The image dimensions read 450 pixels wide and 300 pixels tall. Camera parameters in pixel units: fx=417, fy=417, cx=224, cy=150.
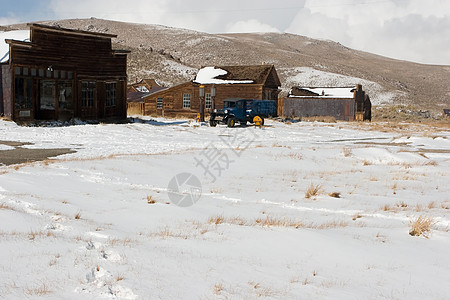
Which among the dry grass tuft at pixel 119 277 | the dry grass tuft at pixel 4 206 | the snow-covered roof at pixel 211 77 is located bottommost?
the dry grass tuft at pixel 119 277

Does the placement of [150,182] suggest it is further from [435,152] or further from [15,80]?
[15,80]

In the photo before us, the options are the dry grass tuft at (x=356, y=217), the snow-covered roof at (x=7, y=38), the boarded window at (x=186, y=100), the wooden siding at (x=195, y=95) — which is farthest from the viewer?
the boarded window at (x=186, y=100)

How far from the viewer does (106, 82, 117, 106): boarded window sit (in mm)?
29878

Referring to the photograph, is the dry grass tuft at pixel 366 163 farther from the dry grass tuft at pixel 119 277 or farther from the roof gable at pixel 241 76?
the roof gable at pixel 241 76

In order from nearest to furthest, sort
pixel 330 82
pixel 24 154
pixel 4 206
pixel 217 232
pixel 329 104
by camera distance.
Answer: pixel 217 232, pixel 4 206, pixel 24 154, pixel 329 104, pixel 330 82

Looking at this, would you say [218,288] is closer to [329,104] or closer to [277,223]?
[277,223]

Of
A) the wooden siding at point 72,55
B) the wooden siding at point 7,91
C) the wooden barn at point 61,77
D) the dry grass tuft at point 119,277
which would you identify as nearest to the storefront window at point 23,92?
the wooden barn at point 61,77

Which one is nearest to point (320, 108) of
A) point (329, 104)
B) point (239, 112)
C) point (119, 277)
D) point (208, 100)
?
point (329, 104)

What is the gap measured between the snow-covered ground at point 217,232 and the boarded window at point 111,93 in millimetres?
16448

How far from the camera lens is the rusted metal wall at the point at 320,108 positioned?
1784 inches

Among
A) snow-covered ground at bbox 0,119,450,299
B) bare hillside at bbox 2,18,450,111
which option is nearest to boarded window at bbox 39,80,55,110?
snow-covered ground at bbox 0,119,450,299

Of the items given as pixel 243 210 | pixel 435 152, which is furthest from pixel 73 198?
pixel 435 152

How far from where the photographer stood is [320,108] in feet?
152

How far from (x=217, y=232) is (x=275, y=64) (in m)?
113
